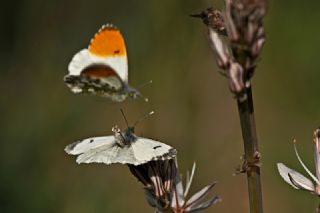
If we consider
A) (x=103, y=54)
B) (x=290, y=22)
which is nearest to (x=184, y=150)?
(x=290, y=22)

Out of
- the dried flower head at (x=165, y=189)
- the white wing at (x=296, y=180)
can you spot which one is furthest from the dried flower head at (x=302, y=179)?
the dried flower head at (x=165, y=189)

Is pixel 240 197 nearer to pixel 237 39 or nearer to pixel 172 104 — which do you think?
pixel 172 104

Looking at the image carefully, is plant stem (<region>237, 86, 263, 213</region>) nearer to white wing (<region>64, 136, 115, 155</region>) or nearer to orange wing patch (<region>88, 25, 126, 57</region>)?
orange wing patch (<region>88, 25, 126, 57</region>)

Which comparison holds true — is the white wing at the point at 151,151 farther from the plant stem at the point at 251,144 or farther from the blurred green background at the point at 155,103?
the blurred green background at the point at 155,103

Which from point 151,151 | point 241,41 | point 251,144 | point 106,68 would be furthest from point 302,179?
point 106,68

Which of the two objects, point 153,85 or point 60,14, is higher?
point 60,14

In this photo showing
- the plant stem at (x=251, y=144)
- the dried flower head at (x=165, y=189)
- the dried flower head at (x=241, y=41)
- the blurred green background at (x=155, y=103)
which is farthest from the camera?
the blurred green background at (x=155, y=103)

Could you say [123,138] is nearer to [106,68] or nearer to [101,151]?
[101,151]
